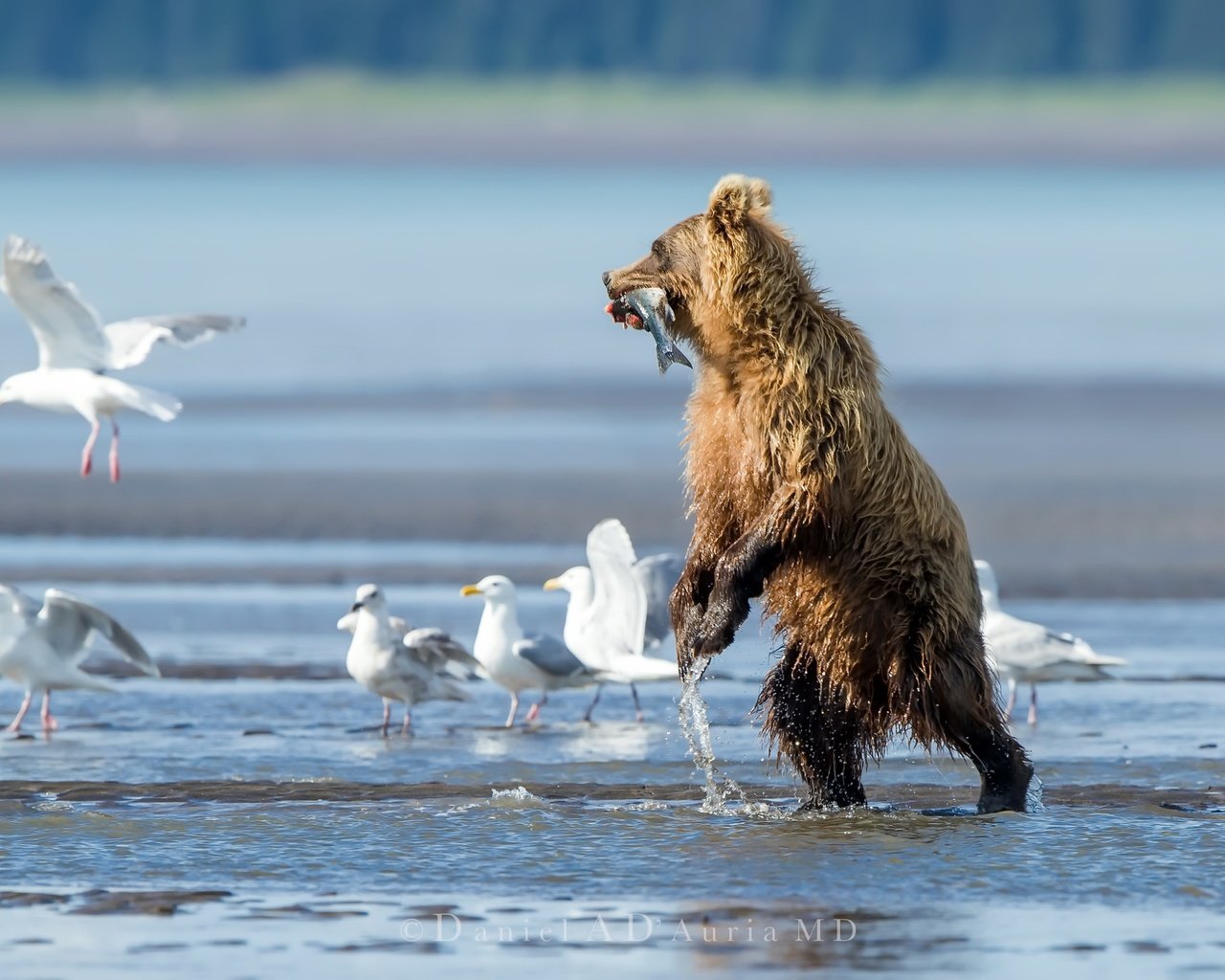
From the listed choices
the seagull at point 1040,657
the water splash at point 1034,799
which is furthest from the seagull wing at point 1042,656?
the water splash at point 1034,799

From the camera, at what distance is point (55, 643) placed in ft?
34.3

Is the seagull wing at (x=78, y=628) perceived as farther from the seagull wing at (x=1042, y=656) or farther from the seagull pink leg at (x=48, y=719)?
the seagull wing at (x=1042, y=656)

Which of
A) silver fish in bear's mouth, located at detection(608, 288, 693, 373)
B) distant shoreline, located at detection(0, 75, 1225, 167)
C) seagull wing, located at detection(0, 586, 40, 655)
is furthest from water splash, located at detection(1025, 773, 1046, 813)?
distant shoreline, located at detection(0, 75, 1225, 167)

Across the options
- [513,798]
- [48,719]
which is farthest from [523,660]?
[513,798]

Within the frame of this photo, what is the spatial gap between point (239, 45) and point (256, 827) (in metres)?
86.8

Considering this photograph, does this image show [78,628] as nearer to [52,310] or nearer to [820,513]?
[820,513]

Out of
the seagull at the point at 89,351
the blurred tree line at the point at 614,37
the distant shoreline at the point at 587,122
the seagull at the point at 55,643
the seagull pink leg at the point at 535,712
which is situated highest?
the blurred tree line at the point at 614,37

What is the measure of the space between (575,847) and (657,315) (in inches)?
66.7

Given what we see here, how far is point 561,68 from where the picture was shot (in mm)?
91250

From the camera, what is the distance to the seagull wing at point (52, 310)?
13.8m

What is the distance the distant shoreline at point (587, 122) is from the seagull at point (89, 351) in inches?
2730

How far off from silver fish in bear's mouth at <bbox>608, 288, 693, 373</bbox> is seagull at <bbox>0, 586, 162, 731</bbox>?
11.9 ft

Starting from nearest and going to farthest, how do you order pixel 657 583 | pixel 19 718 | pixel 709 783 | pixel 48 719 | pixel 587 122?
pixel 709 783 < pixel 19 718 < pixel 48 719 < pixel 657 583 < pixel 587 122

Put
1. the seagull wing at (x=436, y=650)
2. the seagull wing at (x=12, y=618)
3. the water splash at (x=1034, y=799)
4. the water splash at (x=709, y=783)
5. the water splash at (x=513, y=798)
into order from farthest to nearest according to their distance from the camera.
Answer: the seagull wing at (x=436, y=650) → the seagull wing at (x=12, y=618) → the water splash at (x=513, y=798) → the water splash at (x=709, y=783) → the water splash at (x=1034, y=799)
